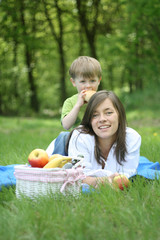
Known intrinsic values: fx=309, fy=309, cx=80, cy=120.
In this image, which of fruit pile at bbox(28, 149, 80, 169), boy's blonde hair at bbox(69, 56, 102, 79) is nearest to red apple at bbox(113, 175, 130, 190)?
fruit pile at bbox(28, 149, 80, 169)

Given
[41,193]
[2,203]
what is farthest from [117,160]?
[2,203]

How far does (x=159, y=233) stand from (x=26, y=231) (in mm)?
765

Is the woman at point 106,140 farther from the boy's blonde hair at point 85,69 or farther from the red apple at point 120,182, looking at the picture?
the boy's blonde hair at point 85,69

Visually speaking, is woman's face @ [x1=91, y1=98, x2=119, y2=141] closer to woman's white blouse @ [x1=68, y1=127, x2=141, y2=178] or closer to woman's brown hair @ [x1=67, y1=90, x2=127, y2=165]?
woman's brown hair @ [x1=67, y1=90, x2=127, y2=165]

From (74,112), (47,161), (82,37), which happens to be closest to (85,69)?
(74,112)

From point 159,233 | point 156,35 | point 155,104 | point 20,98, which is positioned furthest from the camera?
point 20,98

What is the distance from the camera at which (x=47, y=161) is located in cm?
265

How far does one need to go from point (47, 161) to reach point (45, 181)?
318 millimetres

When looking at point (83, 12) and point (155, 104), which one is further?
point (83, 12)

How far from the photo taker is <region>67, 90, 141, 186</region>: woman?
2928 mm

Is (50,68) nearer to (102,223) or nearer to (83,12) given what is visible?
(83,12)

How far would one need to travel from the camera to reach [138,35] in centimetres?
1066

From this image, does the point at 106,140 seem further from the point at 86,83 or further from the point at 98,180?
the point at 86,83

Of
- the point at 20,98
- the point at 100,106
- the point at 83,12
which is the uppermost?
the point at 83,12
